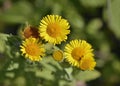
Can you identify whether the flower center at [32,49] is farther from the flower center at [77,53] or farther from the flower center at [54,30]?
the flower center at [77,53]

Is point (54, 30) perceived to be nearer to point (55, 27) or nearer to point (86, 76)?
point (55, 27)

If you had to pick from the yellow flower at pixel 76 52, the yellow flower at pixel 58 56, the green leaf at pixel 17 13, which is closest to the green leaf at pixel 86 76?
A: the yellow flower at pixel 76 52

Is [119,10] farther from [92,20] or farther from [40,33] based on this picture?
[92,20]

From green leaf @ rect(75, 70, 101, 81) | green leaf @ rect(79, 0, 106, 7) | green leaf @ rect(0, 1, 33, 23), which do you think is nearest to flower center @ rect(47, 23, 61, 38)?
green leaf @ rect(75, 70, 101, 81)

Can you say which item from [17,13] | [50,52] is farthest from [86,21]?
[50,52]

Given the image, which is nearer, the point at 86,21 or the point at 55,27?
the point at 55,27

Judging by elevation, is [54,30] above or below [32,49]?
above

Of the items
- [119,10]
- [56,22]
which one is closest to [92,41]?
[119,10]
